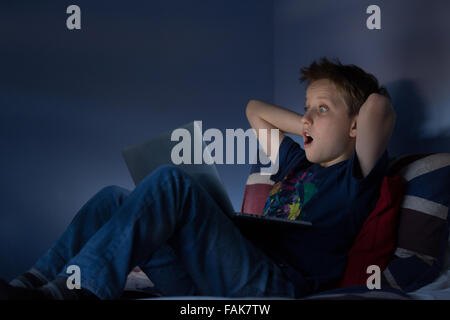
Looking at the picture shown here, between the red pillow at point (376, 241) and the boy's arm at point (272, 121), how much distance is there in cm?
48

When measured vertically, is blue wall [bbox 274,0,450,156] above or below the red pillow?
above

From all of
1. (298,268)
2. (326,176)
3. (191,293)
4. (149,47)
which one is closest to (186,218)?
(191,293)

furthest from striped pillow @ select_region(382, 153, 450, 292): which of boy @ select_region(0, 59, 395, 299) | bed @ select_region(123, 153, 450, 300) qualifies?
boy @ select_region(0, 59, 395, 299)

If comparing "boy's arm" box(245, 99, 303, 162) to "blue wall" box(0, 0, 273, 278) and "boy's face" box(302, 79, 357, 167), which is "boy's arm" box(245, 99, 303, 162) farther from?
"blue wall" box(0, 0, 273, 278)

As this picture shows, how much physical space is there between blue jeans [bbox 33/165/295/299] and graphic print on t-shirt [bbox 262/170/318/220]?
0.89 ft

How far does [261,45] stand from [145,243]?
1922mm

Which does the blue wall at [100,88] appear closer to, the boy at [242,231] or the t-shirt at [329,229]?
the boy at [242,231]

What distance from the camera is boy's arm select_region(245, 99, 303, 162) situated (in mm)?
1587

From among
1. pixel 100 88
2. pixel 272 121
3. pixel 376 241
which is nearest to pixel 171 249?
pixel 376 241

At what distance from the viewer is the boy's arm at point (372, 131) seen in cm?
116

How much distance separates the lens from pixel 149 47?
2.39 meters

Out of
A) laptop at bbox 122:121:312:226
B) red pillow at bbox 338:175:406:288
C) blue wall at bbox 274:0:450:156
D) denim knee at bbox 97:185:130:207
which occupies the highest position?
blue wall at bbox 274:0:450:156

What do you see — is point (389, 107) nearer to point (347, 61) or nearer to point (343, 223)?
point (343, 223)

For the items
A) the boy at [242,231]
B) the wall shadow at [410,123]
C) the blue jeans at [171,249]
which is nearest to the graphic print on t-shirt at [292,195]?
the boy at [242,231]
